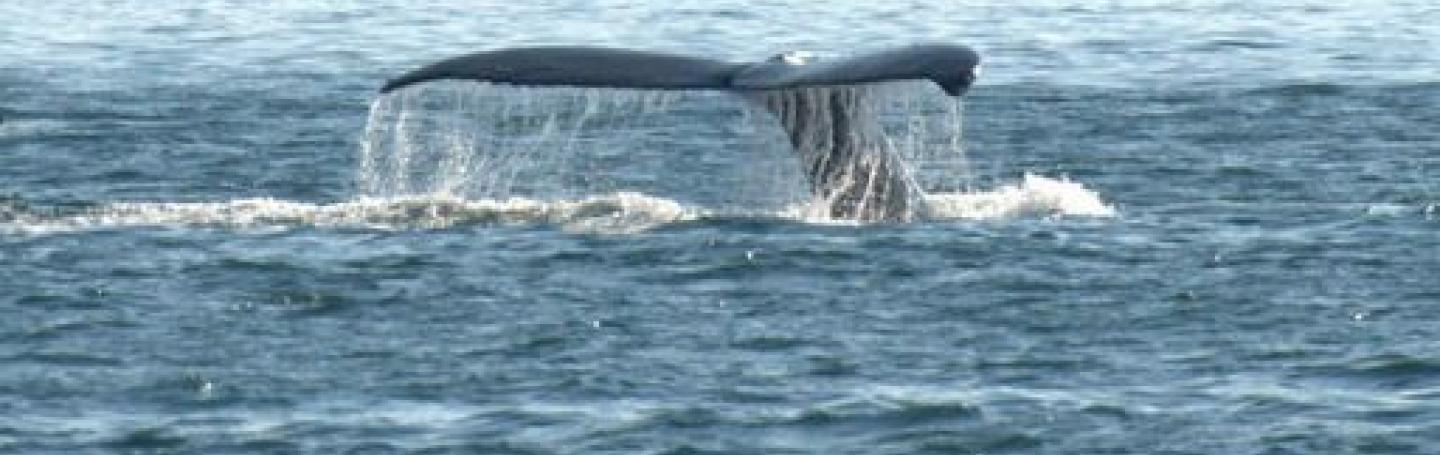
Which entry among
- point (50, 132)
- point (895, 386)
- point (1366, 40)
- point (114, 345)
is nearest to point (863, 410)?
point (895, 386)

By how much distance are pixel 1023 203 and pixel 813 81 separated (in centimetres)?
384

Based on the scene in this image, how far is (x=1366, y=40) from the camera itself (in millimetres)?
41500

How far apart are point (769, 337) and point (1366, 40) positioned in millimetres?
22457

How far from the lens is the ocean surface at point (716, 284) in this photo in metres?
18.2

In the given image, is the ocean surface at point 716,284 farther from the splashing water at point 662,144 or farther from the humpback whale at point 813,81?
the humpback whale at point 813,81

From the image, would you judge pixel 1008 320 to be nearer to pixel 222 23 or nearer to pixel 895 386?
pixel 895 386

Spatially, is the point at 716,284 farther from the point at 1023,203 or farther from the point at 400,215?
the point at 1023,203

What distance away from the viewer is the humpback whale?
21031 mm

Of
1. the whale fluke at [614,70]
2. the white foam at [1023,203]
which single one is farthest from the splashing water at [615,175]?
the whale fluke at [614,70]

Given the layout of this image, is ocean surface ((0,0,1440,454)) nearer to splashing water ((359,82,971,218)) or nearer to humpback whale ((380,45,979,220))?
splashing water ((359,82,971,218))

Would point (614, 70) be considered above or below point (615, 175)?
above

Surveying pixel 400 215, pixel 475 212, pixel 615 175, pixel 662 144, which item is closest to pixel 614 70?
pixel 475 212

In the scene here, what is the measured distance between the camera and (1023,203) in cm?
2539

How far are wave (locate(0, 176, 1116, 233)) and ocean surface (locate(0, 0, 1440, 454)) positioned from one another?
48 millimetres
